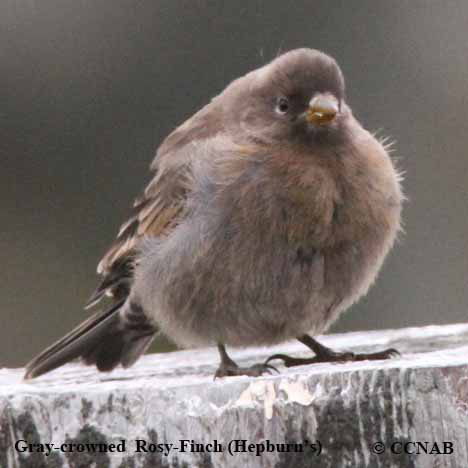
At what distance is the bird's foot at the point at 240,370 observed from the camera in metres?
6.11

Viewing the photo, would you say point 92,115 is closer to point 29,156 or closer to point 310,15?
point 29,156

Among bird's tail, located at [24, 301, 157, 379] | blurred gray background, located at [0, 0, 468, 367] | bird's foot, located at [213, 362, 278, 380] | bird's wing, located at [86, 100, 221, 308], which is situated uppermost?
blurred gray background, located at [0, 0, 468, 367]

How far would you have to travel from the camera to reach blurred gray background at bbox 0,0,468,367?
9.85 metres

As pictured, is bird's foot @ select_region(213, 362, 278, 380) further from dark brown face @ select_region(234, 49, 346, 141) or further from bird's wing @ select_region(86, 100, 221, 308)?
dark brown face @ select_region(234, 49, 346, 141)

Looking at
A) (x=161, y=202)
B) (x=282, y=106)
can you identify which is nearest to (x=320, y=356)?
(x=161, y=202)

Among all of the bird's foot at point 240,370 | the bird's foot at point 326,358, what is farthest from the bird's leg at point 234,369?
the bird's foot at point 326,358

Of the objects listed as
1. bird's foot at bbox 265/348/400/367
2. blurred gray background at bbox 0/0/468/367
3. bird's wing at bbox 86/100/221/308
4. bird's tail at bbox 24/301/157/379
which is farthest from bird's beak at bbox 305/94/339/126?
blurred gray background at bbox 0/0/468/367

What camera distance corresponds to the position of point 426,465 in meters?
4.70

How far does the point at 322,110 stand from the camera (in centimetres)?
631

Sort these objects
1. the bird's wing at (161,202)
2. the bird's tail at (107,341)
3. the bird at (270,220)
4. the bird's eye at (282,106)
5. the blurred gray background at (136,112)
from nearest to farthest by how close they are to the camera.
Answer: the bird at (270,220)
the bird's eye at (282,106)
the bird's wing at (161,202)
the bird's tail at (107,341)
the blurred gray background at (136,112)

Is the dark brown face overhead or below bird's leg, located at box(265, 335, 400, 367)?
overhead

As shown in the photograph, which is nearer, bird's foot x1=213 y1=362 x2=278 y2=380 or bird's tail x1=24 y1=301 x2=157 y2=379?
bird's foot x1=213 y1=362 x2=278 y2=380

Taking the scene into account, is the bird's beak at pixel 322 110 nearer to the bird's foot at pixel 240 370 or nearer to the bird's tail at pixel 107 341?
the bird's foot at pixel 240 370

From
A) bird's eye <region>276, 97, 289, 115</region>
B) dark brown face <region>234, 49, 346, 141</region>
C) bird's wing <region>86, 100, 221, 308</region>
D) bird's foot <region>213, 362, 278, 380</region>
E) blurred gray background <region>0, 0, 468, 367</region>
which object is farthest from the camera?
blurred gray background <region>0, 0, 468, 367</region>
